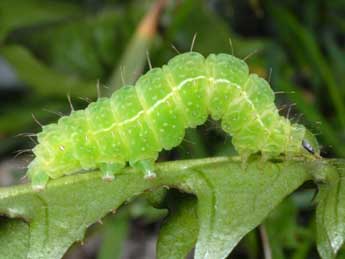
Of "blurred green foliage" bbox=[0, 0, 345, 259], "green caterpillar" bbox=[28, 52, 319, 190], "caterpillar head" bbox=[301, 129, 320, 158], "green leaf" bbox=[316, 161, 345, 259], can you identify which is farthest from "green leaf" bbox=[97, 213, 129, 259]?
"green leaf" bbox=[316, 161, 345, 259]

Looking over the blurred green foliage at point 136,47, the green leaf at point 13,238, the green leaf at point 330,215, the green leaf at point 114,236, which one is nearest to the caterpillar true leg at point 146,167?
the green leaf at point 13,238

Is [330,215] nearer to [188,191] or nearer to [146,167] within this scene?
[188,191]

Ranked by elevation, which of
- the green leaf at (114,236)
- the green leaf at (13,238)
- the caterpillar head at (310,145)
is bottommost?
the green leaf at (13,238)

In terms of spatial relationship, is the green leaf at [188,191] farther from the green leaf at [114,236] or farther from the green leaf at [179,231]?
the green leaf at [114,236]

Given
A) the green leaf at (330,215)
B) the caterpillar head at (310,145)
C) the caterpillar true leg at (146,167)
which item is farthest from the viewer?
the caterpillar head at (310,145)

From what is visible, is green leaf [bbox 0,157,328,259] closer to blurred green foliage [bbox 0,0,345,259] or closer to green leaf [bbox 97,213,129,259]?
green leaf [bbox 97,213,129,259]

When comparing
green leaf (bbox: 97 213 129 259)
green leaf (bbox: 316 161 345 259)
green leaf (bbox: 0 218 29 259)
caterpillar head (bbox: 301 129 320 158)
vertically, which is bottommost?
green leaf (bbox: 316 161 345 259)

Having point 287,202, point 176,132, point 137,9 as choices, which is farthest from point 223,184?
point 137,9
